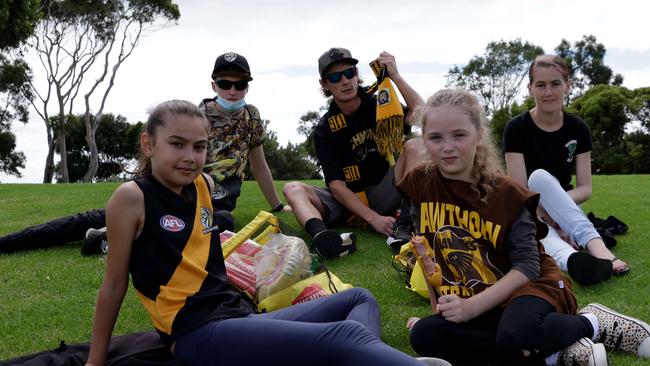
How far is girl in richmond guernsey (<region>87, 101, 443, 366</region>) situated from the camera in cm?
251

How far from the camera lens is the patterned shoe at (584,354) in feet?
8.79

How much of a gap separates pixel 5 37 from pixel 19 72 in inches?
417

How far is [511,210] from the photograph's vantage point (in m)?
2.99

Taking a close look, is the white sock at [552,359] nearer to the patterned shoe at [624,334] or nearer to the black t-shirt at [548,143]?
the patterned shoe at [624,334]

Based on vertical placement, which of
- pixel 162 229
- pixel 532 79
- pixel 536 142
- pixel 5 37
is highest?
pixel 5 37

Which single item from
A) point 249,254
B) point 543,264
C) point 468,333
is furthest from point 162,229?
point 543,264

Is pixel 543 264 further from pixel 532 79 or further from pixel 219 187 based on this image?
pixel 219 187

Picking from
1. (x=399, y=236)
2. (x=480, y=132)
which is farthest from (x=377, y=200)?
(x=480, y=132)

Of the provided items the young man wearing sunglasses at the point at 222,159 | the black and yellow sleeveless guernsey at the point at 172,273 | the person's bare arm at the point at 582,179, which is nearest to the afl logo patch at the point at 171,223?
the black and yellow sleeveless guernsey at the point at 172,273

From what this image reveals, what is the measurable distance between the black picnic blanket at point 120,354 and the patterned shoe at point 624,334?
203 cm

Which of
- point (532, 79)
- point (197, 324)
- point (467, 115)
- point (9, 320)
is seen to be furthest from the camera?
point (532, 79)

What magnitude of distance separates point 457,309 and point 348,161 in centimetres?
315

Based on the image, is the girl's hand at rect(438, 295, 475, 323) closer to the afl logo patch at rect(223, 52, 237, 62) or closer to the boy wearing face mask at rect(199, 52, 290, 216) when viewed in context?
the boy wearing face mask at rect(199, 52, 290, 216)

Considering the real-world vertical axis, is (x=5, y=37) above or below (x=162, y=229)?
above
